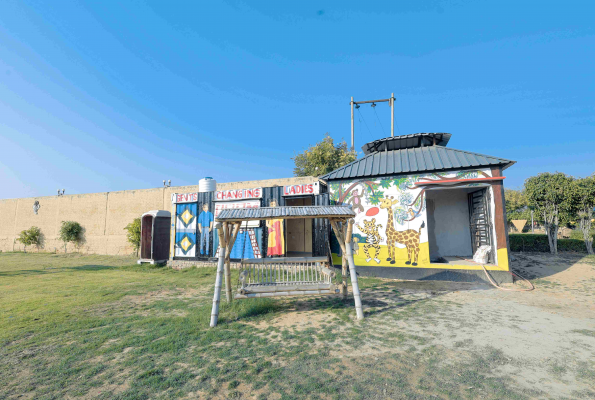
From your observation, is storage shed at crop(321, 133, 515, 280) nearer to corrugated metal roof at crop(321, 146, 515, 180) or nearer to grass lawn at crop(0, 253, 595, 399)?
corrugated metal roof at crop(321, 146, 515, 180)

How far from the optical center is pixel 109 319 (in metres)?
4.99

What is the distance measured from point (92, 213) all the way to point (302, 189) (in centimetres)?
1742


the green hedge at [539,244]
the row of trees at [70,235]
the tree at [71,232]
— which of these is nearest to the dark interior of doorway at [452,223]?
the green hedge at [539,244]

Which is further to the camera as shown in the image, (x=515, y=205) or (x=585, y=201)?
(x=515, y=205)

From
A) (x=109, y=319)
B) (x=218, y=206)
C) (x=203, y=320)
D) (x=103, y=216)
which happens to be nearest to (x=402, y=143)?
(x=218, y=206)

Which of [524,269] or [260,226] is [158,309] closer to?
[260,226]

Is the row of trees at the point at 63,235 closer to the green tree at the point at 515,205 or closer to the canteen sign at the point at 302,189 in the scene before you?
the canteen sign at the point at 302,189

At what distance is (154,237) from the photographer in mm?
12523

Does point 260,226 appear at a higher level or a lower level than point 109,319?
higher

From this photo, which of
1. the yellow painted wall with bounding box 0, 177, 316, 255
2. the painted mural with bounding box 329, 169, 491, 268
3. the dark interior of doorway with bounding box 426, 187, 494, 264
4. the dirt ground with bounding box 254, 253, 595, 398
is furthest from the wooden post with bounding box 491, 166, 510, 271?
the yellow painted wall with bounding box 0, 177, 316, 255

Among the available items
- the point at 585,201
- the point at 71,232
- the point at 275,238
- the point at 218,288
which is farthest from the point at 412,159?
the point at 71,232

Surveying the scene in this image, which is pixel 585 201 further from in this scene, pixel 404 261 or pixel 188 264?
pixel 188 264

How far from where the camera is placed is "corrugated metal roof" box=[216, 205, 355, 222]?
5.28 m

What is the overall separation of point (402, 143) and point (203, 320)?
30.3 feet
